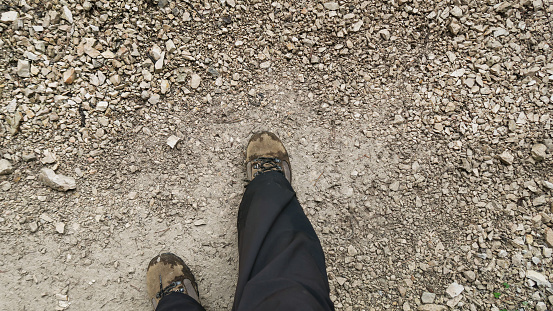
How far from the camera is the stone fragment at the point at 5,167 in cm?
172

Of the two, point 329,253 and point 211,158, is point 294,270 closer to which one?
point 329,253

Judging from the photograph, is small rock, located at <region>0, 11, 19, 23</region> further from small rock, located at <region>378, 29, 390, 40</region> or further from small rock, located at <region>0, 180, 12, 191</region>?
small rock, located at <region>378, 29, 390, 40</region>

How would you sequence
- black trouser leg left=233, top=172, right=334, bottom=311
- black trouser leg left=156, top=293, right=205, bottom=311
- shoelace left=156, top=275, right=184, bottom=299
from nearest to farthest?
1. black trouser leg left=233, top=172, right=334, bottom=311
2. black trouser leg left=156, top=293, right=205, bottom=311
3. shoelace left=156, top=275, right=184, bottom=299

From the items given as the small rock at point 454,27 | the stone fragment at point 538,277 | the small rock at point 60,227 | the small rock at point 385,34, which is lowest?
the stone fragment at point 538,277

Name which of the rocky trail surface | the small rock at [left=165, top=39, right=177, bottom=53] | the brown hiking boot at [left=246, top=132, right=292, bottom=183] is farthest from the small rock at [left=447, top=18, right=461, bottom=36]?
the small rock at [left=165, top=39, right=177, bottom=53]

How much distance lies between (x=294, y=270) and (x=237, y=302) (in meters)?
0.32

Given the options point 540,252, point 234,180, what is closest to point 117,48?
point 234,180

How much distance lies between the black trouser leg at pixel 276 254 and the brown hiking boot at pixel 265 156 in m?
0.07

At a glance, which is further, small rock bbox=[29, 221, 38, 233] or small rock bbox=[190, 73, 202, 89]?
small rock bbox=[190, 73, 202, 89]

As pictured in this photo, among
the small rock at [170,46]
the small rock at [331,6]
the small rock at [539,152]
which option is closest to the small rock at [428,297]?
the small rock at [539,152]

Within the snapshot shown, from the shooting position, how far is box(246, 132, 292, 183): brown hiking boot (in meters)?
1.83

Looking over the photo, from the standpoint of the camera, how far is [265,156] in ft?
5.98

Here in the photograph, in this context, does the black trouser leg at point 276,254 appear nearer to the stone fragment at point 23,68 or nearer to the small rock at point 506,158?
the small rock at point 506,158

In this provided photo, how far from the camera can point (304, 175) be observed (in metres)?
1.88
